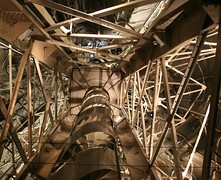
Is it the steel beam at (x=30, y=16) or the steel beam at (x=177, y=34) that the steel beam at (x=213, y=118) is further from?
the steel beam at (x=30, y=16)

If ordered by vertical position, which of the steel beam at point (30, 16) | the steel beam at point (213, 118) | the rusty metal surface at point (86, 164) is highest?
the steel beam at point (30, 16)

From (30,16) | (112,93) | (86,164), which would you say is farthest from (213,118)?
(112,93)

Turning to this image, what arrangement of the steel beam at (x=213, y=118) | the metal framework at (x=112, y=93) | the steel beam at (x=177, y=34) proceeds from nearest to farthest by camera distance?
1. the steel beam at (x=213, y=118)
2. the steel beam at (x=177, y=34)
3. the metal framework at (x=112, y=93)

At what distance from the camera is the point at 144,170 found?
5.26 metres

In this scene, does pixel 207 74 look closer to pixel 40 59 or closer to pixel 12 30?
pixel 40 59

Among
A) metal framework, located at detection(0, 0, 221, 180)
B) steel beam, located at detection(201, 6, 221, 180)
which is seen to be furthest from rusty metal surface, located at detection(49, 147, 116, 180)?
steel beam, located at detection(201, 6, 221, 180)

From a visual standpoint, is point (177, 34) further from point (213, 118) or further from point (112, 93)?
point (112, 93)

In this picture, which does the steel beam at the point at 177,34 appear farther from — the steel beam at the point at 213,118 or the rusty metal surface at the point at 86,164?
the rusty metal surface at the point at 86,164

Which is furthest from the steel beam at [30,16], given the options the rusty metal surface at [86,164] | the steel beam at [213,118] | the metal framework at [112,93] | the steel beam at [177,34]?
the steel beam at [213,118]

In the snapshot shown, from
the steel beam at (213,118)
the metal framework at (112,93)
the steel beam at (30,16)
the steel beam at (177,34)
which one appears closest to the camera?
the steel beam at (213,118)

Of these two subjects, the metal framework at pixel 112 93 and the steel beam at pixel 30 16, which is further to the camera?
the steel beam at pixel 30 16

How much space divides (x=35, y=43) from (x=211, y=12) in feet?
12.8

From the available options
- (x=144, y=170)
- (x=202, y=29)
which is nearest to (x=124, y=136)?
(x=144, y=170)

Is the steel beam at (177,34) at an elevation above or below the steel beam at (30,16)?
below
